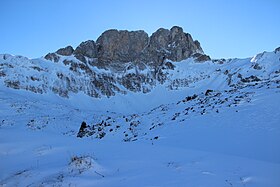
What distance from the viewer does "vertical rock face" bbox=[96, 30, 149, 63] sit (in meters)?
113

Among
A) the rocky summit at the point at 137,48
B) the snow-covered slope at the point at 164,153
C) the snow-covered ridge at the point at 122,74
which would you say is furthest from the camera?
the rocky summit at the point at 137,48

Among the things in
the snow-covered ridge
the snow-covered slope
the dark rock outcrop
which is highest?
the dark rock outcrop

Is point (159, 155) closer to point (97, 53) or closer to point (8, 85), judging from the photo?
point (8, 85)

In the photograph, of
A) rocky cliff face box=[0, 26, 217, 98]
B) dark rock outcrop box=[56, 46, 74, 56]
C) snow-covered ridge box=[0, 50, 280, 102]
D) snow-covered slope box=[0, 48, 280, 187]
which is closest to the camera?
snow-covered slope box=[0, 48, 280, 187]

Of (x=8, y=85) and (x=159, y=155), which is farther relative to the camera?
(x=8, y=85)

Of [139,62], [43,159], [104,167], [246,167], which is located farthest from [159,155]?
[139,62]

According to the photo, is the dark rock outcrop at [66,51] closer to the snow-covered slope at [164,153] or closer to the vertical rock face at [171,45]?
the vertical rock face at [171,45]

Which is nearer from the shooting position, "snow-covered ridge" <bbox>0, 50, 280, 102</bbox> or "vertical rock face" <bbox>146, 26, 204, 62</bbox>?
"snow-covered ridge" <bbox>0, 50, 280, 102</bbox>

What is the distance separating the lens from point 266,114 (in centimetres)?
1373

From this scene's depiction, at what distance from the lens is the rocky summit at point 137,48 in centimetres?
10975

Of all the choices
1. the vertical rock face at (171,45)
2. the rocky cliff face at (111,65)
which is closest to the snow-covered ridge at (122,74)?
the rocky cliff face at (111,65)

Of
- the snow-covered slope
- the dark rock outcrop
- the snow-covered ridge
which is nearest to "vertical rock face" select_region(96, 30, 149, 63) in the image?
the snow-covered ridge

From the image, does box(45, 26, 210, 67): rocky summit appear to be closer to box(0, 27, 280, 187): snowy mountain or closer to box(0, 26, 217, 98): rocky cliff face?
box(0, 26, 217, 98): rocky cliff face

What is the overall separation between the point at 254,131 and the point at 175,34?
374 ft
